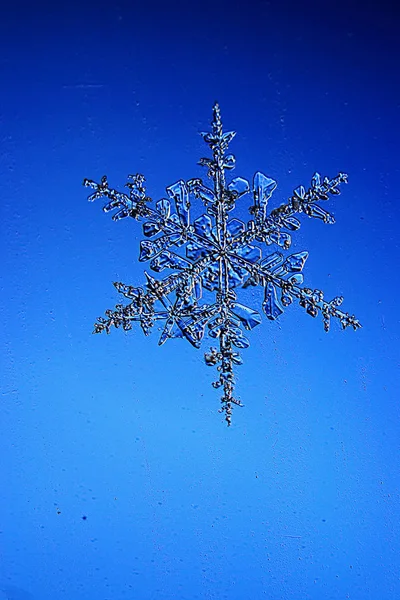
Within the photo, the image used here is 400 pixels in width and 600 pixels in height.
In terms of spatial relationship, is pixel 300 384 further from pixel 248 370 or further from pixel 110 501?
pixel 110 501

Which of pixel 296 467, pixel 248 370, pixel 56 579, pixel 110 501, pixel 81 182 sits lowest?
pixel 56 579

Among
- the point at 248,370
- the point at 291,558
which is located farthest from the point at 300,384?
the point at 291,558

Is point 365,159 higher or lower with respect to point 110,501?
higher

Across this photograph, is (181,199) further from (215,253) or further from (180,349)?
(180,349)
